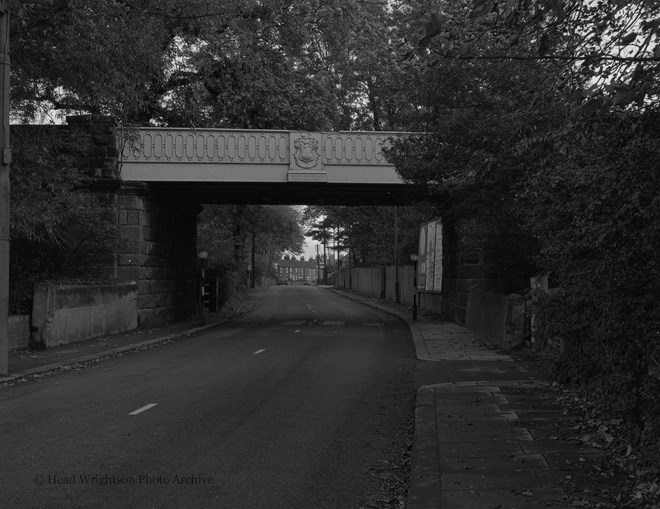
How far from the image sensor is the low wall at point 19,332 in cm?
1516

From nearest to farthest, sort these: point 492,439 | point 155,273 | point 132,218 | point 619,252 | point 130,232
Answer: point 619,252
point 492,439
point 130,232
point 132,218
point 155,273

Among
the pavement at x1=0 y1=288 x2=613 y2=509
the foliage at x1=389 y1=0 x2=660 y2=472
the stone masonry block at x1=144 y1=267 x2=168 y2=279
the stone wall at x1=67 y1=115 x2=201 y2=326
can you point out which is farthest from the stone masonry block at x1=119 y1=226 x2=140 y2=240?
the foliage at x1=389 y1=0 x2=660 y2=472

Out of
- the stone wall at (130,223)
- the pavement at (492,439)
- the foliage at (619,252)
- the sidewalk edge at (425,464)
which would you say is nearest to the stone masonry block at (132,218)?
the stone wall at (130,223)

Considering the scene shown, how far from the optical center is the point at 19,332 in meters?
15.4

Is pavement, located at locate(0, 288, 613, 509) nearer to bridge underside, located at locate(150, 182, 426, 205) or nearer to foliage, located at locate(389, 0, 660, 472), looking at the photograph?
foliage, located at locate(389, 0, 660, 472)

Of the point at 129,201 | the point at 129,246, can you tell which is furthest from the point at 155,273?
the point at 129,201

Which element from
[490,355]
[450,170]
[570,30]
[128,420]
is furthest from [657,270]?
[450,170]

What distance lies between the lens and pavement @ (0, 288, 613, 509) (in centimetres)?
497

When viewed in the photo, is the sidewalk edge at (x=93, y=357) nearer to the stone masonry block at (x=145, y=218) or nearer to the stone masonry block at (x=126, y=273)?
the stone masonry block at (x=126, y=273)

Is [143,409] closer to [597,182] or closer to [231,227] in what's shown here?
[597,182]

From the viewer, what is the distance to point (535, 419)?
24.7 feet

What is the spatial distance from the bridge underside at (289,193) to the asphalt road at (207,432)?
9453 mm

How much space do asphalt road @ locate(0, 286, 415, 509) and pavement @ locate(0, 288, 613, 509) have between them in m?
0.43

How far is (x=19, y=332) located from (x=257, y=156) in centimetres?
956
